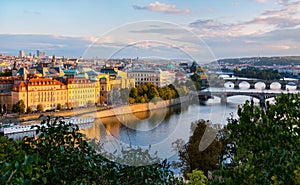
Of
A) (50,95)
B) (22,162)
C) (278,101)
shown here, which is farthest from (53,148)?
(50,95)

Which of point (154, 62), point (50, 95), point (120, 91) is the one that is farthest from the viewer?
point (50, 95)

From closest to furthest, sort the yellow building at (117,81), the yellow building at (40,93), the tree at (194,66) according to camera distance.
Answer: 1. the tree at (194,66)
2. the yellow building at (117,81)
3. the yellow building at (40,93)

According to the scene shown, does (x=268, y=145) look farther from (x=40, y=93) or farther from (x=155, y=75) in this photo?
(x=40, y=93)

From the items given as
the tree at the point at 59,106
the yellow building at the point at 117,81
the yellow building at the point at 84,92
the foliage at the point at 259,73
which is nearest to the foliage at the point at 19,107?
the tree at the point at 59,106

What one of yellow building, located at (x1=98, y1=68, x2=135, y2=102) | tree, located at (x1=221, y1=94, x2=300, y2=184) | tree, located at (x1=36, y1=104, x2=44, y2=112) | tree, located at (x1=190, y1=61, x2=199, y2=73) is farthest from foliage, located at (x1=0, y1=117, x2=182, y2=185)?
tree, located at (x1=36, y1=104, x2=44, y2=112)

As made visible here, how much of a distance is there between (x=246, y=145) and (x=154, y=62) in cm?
95

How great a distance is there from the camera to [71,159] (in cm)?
113

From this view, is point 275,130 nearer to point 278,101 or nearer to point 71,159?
point 278,101

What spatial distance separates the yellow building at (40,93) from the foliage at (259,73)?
452 inches

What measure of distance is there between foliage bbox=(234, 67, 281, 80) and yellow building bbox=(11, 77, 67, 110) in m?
11.5

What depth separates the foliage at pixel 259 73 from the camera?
21.4m

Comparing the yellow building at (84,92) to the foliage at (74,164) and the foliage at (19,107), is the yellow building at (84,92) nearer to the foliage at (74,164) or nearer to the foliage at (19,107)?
the foliage at (19,107)

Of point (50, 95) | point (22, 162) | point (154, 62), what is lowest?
point (50, 95)

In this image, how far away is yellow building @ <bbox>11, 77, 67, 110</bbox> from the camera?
42.3 ft
